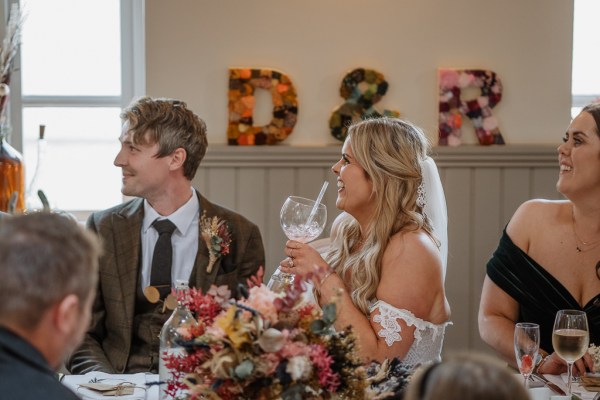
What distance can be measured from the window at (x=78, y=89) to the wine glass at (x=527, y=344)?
2654 mm

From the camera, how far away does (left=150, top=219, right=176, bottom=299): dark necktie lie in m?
3.20

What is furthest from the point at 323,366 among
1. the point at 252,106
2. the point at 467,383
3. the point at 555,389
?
the point at 252,106

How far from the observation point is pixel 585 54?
4.77 meters

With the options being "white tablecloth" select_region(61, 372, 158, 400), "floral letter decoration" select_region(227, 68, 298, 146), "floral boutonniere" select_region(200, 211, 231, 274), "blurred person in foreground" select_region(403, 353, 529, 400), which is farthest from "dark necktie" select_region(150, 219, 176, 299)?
"blurred person in foreground" select_region(403, 353, 529, 400)

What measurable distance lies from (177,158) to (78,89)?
4.72 ft

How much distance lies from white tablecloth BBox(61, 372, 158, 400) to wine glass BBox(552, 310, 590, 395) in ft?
3.35

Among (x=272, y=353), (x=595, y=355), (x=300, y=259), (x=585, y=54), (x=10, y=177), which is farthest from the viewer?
(x=585, y=54)

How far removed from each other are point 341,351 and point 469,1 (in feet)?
9.67

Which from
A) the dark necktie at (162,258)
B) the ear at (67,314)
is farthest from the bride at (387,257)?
the ear at (67,314)

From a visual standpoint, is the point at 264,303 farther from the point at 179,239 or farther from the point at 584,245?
the point at 584,245

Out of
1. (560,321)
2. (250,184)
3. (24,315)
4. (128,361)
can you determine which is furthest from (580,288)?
(24,315)

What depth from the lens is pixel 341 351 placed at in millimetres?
1873

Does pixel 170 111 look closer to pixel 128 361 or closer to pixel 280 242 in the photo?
pixel 128 361

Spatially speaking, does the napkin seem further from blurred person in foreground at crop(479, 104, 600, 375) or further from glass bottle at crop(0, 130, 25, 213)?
glass bottle at crop(0, 130, 25, 213)
